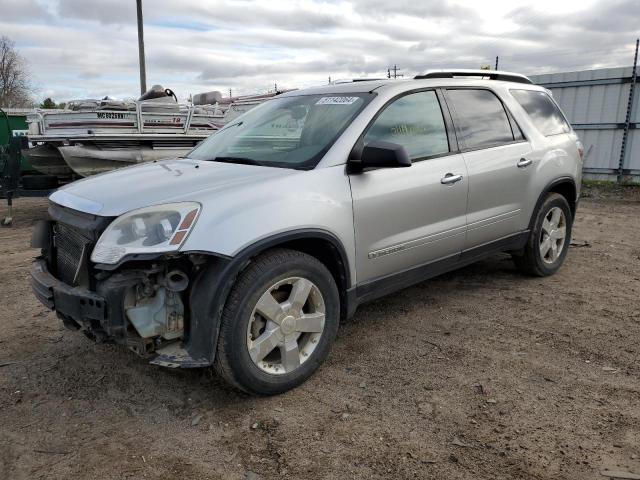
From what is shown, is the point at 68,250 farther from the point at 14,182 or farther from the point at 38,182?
the point at 14,182

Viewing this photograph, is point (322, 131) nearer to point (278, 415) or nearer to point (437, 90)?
point (437, 90)

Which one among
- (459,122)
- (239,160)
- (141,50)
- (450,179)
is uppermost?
(141,50)

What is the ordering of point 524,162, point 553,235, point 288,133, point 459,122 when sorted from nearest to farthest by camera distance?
point 288,133 → point 459,122 → point 524,162 → point 553,235

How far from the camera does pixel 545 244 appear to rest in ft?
16.7

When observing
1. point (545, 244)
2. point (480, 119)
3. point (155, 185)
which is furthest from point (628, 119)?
point (155, 185)

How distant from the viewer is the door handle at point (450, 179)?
151 inches

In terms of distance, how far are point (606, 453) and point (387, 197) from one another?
6.01 feet

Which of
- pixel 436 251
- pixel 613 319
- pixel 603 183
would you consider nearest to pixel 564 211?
pixel 613 319

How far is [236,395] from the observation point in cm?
314

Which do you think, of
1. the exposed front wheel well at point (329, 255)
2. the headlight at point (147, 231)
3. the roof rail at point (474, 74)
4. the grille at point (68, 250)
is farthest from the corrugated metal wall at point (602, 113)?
the grille at point (68, 250)

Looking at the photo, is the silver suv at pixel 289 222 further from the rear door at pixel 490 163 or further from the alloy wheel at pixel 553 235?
the alloy wheel at pixel 553 235

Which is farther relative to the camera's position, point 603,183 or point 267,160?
point 603,183

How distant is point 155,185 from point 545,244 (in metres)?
3.71

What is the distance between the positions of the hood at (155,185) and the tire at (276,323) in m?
0.48
